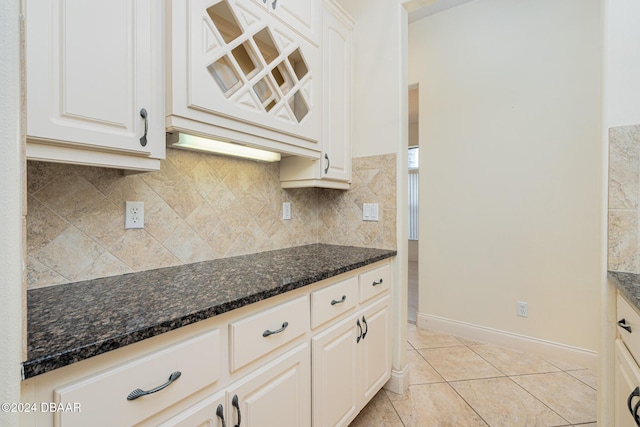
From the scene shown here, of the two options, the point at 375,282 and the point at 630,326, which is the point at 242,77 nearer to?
the point at 375,282

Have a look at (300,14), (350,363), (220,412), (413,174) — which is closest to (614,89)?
(300,14)

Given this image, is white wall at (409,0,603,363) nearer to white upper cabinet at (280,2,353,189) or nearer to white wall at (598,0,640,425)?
white wall at (598,0,640,425)

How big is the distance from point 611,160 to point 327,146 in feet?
4.54

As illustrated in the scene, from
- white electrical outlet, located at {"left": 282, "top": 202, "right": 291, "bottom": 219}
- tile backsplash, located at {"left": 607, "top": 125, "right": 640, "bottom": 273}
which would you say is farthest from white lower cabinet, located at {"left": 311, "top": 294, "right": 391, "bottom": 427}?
tile backsplash, located at {"left": 607, "top": 125, "right": 640, "bottom": 273}

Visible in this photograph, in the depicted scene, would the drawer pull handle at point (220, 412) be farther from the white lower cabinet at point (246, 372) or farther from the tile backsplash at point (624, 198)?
the tile backsplash at point (624, 198)

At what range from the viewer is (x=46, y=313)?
79cm

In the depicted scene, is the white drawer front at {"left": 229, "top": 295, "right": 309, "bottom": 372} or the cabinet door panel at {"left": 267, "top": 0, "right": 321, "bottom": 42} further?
the cabinet door panel at {"left": 267, "top": 0, "right": 321, "bottom": 42}

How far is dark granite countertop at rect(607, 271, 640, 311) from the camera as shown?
99cm

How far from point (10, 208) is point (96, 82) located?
67cm

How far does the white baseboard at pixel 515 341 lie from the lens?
2.21 meters

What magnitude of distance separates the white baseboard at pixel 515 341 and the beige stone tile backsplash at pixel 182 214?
145cm

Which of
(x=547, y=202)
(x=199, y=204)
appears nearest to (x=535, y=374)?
(x=547, y=202)

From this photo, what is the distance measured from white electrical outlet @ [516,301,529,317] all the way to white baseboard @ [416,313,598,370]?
0.18m

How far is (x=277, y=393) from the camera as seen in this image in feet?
3.48
